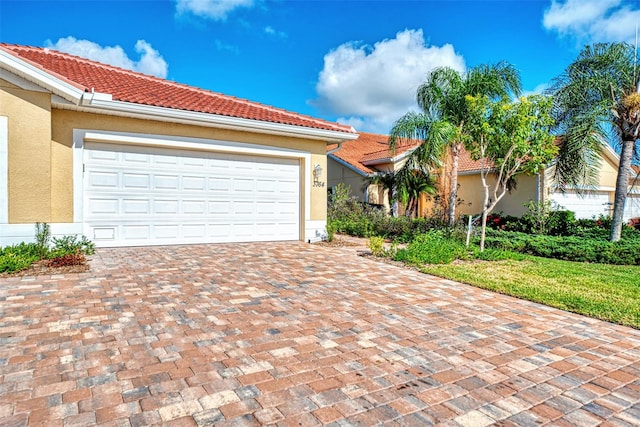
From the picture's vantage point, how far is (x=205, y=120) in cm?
959

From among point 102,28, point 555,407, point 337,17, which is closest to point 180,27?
point 102,28

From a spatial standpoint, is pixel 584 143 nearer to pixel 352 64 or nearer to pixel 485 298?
pixel 485 298

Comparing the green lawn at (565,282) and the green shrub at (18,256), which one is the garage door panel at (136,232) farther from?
the green lawn at (565,282)

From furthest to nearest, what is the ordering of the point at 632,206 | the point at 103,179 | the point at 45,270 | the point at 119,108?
the point at 632,206 < the point at 103,179 < the point at 119,108 < the point at 45,270

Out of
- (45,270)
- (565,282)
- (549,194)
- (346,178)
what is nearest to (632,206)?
(549,194)

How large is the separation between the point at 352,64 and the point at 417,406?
1572cm

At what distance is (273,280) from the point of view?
630cm

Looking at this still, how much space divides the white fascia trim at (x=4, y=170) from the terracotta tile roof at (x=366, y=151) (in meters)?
10.4

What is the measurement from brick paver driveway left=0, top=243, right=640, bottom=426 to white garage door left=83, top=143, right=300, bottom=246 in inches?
131

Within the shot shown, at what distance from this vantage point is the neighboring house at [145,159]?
7801 millimetres

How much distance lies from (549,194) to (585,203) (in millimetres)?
2650

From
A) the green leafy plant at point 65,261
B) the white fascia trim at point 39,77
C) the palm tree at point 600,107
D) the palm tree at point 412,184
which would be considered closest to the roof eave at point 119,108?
the white fascia trim at point 39,77

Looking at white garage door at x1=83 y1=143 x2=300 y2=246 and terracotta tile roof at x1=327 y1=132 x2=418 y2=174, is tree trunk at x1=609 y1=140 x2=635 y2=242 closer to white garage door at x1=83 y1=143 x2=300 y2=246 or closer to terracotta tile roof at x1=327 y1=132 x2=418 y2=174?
terracotta tile roof at x1=327 y1=132 x2=418 y2=174

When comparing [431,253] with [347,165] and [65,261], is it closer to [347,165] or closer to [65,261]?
[65,261]
